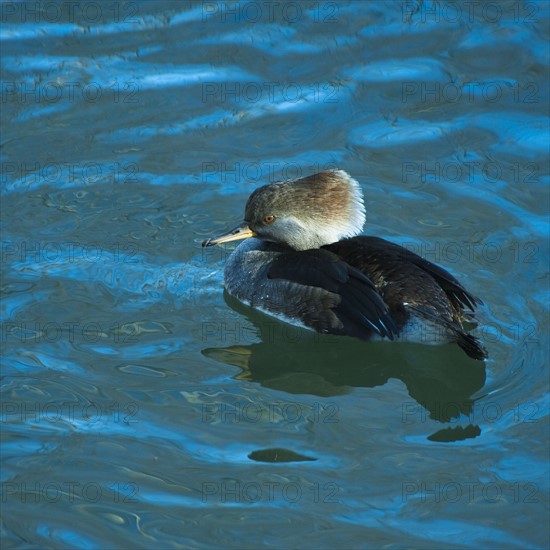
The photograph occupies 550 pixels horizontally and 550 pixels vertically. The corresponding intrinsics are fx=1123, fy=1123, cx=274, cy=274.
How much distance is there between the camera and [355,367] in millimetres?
7910

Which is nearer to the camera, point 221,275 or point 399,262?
point 399,262

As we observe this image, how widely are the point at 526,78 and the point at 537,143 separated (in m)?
1.29

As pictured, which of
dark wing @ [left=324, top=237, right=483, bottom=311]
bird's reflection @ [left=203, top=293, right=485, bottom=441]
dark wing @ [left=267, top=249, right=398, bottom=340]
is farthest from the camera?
dark wing @ [left=324, top=237, right=483, bottom=311]

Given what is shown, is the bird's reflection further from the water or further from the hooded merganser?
the hooded merganser

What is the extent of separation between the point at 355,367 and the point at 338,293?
21.1 inches

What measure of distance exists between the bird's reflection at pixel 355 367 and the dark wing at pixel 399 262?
1.19 feet

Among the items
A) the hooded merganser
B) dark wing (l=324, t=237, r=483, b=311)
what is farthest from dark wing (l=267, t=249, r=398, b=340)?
dark wing (l=324, t=237, r=483, b=311)

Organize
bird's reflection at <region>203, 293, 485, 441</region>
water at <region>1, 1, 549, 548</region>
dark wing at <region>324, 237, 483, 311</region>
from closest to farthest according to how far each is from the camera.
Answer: water at <region>1, 1, 549, 548</region> → bird's reflection at <region>203, 293, 485, 441</region> → dark wing at <region>324, 237, 483, 311</region>

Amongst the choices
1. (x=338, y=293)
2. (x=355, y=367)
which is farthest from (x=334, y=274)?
(x=355, y=367)

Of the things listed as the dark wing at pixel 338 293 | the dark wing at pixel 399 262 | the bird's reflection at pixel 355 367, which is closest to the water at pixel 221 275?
the bird's reflection at pixel 355 367

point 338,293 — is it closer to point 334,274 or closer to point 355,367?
point 334,274

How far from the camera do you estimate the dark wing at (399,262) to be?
7.89 m

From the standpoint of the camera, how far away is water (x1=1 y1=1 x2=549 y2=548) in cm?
648

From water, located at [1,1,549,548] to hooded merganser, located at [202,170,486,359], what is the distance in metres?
0.22
